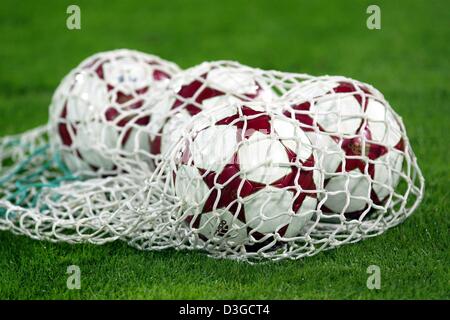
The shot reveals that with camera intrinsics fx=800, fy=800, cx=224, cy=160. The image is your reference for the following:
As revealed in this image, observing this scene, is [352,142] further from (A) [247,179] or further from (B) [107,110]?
(B) [107,110]

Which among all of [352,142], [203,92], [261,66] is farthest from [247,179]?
[261,66]

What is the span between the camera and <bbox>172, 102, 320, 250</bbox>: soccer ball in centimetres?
380

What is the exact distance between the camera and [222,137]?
3.88 meters

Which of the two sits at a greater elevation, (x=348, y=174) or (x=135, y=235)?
(x=348, y=174)

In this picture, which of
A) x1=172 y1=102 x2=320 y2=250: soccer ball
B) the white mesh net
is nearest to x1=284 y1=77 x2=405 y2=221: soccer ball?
the white mesh net

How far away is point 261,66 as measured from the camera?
840 centimetres

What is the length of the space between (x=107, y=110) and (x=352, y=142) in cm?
169

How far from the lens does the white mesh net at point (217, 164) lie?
3.84 meters

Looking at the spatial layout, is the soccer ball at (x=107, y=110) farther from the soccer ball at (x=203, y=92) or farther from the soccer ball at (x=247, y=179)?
the soccer ball at (x=247, y=179)

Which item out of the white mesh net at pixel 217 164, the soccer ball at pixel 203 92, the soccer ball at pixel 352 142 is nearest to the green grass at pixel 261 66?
the white mesh net at pixel 217 164

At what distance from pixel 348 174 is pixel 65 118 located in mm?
2051

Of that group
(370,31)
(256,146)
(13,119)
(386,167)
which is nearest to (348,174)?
(386,167)
